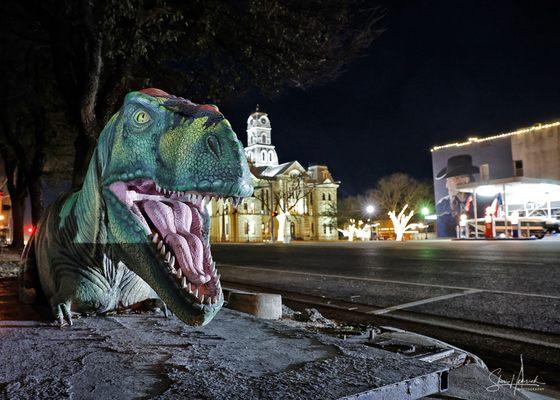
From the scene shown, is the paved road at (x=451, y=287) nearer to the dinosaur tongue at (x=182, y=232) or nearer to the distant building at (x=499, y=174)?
the dinosaur tongue at (x=182, y=232)

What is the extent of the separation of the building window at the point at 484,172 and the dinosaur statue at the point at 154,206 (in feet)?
132

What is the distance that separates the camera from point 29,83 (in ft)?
45.4

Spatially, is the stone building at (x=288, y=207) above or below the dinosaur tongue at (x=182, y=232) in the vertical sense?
above

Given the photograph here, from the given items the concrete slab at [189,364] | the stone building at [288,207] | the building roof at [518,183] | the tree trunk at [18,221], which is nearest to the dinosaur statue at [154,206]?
the concrete slab at [189,364]

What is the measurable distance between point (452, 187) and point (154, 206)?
41.3m

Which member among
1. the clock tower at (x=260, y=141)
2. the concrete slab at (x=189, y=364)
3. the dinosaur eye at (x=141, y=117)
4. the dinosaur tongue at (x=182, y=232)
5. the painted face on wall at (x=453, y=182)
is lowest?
the concrete slab at (x=189, y=364)

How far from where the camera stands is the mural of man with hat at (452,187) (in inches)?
1564

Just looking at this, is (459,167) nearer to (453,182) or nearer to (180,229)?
(453,182)

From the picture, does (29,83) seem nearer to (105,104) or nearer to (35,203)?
(35,203)

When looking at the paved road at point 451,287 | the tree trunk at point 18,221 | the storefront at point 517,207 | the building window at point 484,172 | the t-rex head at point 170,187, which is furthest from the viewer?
the building window at point 484,172

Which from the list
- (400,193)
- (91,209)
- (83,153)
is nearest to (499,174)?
(400,193)

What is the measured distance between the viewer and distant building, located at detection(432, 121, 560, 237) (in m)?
29.5

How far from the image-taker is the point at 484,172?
39.0 meters
